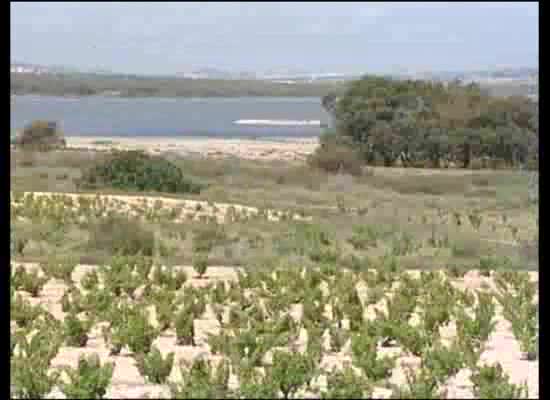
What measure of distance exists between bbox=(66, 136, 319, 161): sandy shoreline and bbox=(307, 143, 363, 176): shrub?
10502 mm

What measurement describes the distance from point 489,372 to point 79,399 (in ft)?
11.5

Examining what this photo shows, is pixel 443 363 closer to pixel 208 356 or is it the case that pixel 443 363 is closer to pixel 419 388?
pixel 419 388

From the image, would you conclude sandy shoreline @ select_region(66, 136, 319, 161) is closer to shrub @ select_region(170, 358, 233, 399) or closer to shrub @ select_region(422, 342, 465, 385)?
shrub @ select_region(422, 342, 465, 385)

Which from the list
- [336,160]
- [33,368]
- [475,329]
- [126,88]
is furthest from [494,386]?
[126,88]

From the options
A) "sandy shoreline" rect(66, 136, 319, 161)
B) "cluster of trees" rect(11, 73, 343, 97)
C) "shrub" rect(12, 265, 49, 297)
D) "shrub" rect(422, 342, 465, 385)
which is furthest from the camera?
"cluster of trees" rect(11, 73, 343, 97)

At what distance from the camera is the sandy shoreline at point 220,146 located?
69.6 m

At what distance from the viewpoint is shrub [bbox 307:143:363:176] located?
166 ft

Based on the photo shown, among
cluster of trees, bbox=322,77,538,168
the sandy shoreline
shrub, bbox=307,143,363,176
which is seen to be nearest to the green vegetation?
shrub, bbox=307,143,363,176

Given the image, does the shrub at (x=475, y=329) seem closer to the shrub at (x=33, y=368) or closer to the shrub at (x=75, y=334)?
the shrub at (x=33, y=368)

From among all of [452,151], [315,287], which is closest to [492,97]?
[452,151]

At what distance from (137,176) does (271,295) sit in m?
25.1

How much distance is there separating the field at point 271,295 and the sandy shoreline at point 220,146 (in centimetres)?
3039

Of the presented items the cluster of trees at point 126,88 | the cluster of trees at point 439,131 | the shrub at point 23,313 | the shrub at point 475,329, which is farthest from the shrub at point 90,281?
the cluster of trees at point 126,88

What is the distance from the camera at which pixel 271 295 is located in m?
17.0
